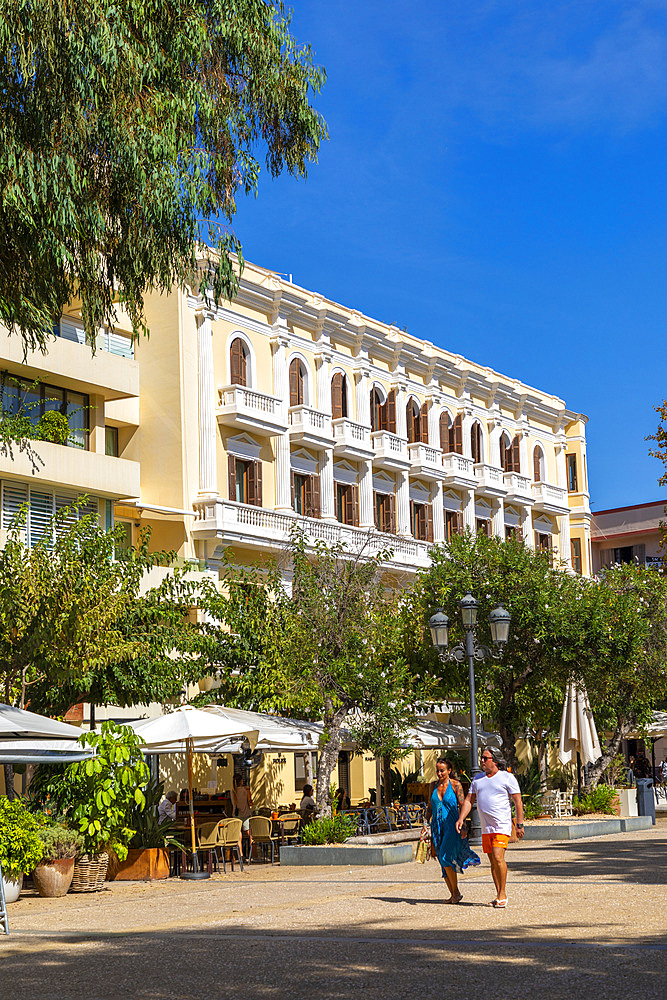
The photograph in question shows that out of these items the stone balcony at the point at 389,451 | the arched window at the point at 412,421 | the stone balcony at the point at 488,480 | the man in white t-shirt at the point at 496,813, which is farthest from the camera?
the stone balcony at the point at 488,480

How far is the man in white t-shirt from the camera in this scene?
12.6 metres

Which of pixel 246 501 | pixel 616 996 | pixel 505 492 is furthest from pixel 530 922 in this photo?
pixel 505 492

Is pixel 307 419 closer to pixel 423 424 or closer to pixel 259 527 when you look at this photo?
pixel 259 527

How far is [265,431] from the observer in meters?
37.1

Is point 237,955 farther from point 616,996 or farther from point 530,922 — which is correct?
point 616,996

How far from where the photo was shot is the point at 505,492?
48156 mm

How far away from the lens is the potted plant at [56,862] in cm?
1672

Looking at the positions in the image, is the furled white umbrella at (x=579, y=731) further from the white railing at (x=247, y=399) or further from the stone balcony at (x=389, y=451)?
the stone balcony at (x=389, y=451)

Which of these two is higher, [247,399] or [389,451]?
[247,399]

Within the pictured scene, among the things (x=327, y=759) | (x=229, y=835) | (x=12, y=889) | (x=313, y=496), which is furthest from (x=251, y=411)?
(x=12, y=889)

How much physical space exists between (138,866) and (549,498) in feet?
112

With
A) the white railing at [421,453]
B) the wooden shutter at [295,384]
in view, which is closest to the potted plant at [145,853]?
the wooden shutter at [295,384]

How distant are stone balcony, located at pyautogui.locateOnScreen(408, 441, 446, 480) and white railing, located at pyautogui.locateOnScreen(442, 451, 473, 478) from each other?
81 cm

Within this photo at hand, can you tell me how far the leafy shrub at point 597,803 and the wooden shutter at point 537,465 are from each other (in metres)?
24.8
